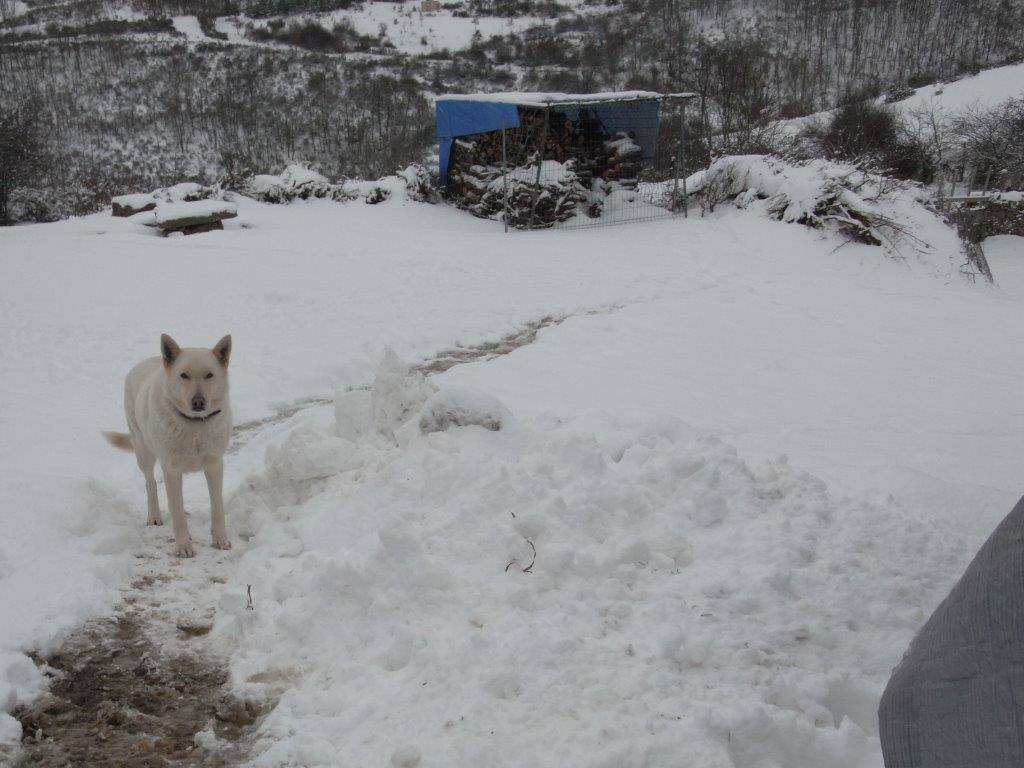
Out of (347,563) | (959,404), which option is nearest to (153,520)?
(347,563)

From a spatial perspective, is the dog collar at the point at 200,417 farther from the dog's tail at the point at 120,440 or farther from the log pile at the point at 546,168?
the log pile at the point at 546,168

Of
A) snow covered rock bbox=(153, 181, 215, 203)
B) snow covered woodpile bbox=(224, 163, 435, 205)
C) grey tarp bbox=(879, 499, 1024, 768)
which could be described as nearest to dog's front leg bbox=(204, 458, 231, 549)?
grey tarp bbox=(879, 499, 1024, 768)

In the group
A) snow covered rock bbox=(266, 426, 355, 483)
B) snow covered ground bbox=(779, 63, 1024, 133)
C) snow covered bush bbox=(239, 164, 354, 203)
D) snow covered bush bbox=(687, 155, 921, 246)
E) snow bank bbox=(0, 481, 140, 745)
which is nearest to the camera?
snow bank bbox=(0, 481, 140, 745)

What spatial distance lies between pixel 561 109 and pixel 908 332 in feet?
35.4

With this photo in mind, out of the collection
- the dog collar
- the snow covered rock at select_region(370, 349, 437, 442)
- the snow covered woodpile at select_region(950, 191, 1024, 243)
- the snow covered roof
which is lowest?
the snow covered woodpile at select_region(950, 191, 1024, 243)

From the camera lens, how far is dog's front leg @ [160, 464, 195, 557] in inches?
153

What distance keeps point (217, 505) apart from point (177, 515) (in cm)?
21

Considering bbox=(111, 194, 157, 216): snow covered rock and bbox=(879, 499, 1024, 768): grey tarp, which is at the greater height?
bbox=(879, 499, 1024, 768): grey tarp

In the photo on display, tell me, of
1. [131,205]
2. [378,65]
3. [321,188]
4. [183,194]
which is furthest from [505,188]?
[378,65]

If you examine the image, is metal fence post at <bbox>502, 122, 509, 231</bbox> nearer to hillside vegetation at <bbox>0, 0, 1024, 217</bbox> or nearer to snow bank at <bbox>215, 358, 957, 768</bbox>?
hillside vegetation at <bbox>0, 0, 1024, 217</bbox>

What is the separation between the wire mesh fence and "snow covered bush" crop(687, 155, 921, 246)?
3.40 ft

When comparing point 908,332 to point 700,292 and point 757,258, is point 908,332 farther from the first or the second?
point 757,258

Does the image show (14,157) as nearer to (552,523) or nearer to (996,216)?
(552,523)

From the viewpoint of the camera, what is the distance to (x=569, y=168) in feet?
53.4
